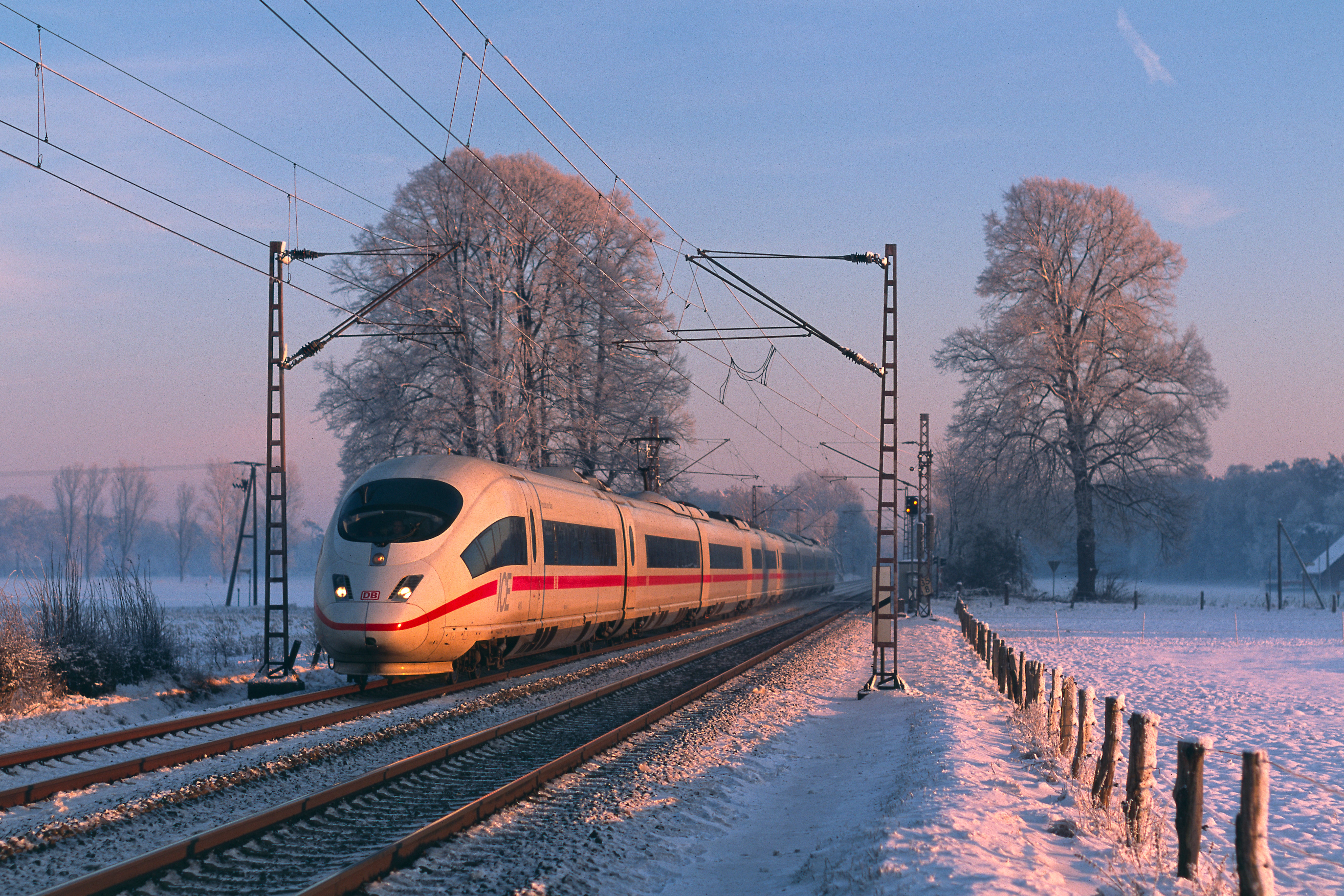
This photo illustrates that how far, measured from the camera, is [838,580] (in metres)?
114

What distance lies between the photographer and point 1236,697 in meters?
16.7

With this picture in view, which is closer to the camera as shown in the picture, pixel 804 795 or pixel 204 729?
pixel 804 795

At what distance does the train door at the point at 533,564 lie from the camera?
1611cm

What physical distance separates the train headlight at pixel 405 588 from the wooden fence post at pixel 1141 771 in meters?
8.72

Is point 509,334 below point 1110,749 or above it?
above

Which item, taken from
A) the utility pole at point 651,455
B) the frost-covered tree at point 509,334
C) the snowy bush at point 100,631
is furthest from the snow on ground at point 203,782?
the utility pole at point 651,455

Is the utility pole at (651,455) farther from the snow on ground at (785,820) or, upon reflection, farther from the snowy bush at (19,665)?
A: the snowy bush at (19,665)

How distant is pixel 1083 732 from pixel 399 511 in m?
8.82

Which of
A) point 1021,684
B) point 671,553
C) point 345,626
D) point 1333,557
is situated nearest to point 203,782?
point 345,626

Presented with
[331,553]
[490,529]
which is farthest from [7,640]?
[490,529]

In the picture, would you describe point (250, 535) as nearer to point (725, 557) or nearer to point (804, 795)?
point (725, 557)

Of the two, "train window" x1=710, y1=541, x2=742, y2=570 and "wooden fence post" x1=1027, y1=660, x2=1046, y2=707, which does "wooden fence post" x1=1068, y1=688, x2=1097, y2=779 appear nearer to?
"wooden fence post" x1=1027, y1=660, x2=1046, y2=707

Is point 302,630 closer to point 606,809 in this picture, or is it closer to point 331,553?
point 331,553

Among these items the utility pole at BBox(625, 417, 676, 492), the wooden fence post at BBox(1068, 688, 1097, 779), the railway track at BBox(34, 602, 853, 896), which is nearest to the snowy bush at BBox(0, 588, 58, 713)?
the railway track at BBox(34, 602, 853, 896)
